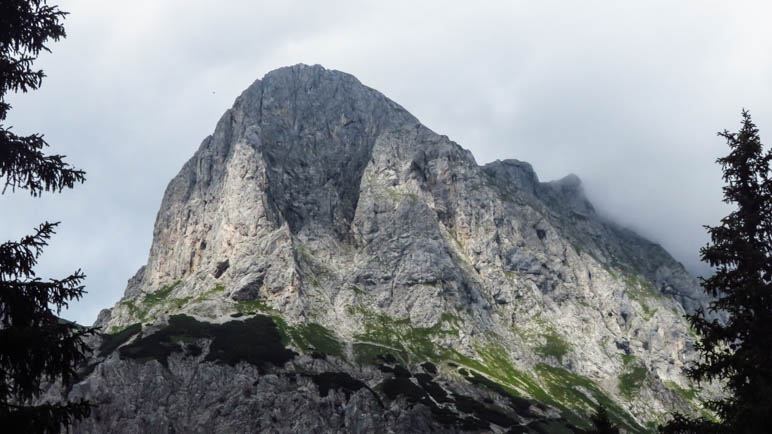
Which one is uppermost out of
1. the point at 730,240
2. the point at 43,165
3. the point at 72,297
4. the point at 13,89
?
the point at 13,89

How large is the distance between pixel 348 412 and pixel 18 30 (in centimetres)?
14549

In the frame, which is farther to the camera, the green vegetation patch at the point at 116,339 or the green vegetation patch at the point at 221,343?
the green vegetation patch at the point at 116,339

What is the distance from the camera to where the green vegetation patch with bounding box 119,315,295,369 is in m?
168

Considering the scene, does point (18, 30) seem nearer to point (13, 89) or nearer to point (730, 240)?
point (13, 89)

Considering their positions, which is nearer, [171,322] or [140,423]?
[140,423]

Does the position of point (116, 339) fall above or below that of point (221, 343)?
Answer: above

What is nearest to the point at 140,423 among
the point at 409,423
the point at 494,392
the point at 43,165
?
the point at 409,423

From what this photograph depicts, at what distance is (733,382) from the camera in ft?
63.9

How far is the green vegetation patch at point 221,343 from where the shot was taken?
16775cm

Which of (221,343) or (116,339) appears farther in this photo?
(116,339)

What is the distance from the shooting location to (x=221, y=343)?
178m

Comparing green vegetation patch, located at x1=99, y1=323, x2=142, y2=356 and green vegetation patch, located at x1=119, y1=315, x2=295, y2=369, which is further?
green vegetation patch, located at x1=99, y1=323, x2=142, y2=356

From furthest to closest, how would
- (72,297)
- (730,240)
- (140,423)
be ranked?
(140,423) → (730,240) → (72,297)

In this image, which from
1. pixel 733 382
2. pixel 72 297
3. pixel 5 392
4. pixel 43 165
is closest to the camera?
pixel 5 392
